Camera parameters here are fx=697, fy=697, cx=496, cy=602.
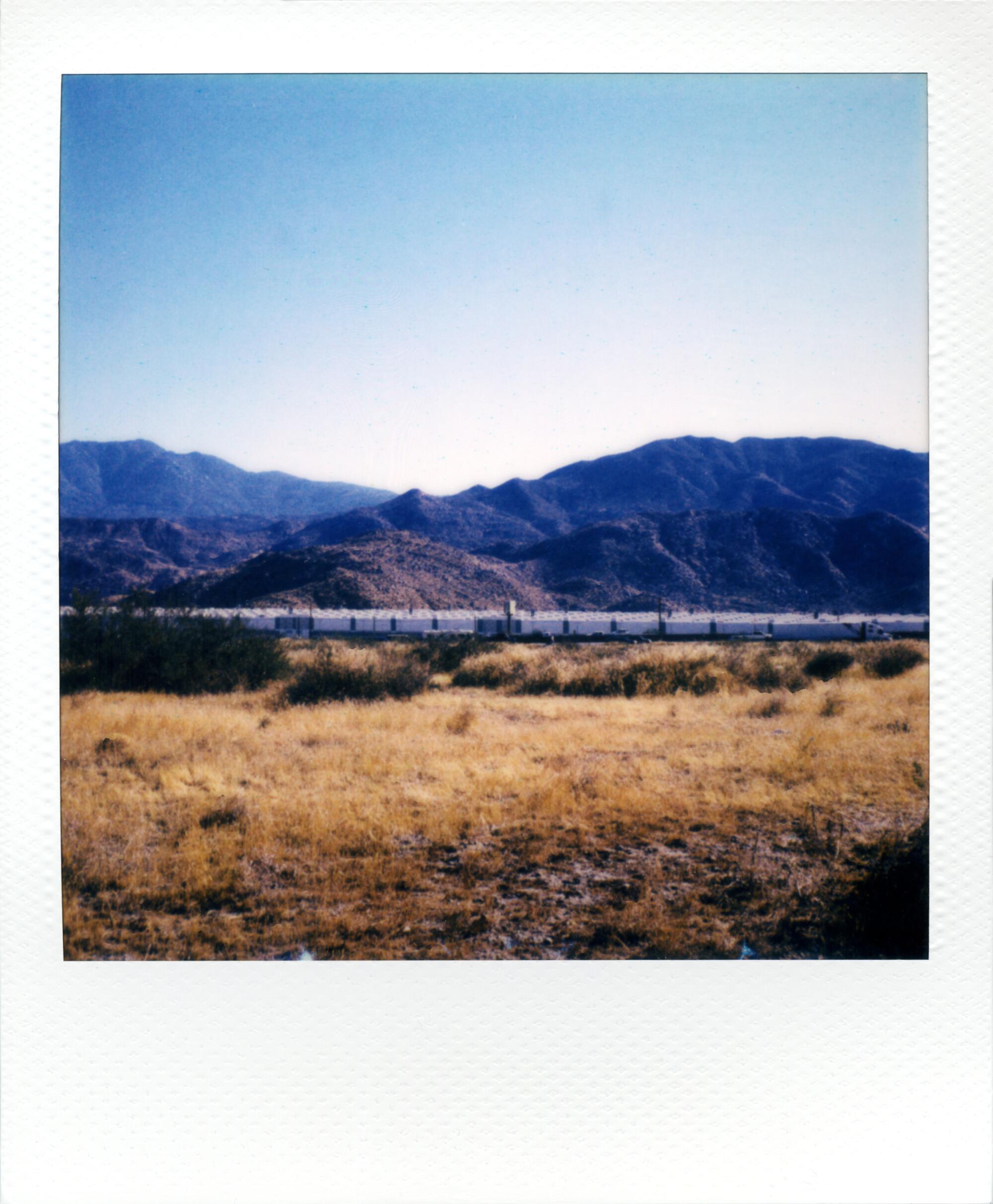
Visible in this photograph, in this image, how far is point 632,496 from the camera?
2319cm

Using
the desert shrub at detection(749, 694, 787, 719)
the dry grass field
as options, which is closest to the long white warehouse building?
the desert shrub at detection(749, 694, 787, 719)

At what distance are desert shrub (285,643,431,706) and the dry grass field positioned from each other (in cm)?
118

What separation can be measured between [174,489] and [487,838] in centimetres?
918

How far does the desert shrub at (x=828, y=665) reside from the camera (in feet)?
27.0

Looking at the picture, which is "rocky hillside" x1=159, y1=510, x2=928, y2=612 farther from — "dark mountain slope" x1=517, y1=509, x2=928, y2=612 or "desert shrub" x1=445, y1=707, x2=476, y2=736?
"desert shrub" x1=445, y1=707, x2=476, y2=736

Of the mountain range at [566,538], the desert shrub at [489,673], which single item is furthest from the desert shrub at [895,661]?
the desert shrub at [489,673]

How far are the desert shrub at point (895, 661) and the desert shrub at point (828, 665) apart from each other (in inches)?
10.5

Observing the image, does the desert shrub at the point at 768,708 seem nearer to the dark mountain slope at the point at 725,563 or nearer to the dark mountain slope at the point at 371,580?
the dark mountain slope at the point at 725,563

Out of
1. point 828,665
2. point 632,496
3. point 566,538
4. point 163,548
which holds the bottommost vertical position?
point 828,665

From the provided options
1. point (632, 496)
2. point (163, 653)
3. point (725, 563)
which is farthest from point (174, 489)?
point (632, 496)
